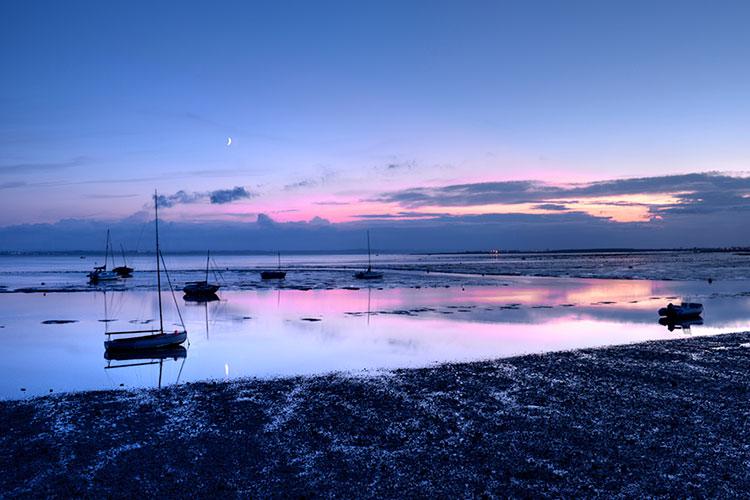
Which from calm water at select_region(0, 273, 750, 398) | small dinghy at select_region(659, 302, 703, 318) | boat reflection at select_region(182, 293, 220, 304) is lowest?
boat reflection at select_region(182, 293, 220, 304)

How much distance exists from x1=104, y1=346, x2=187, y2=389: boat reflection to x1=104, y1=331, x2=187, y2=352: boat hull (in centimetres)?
21

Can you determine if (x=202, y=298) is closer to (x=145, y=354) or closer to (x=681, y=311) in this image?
(x=145, y=354)

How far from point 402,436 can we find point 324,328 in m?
22.9

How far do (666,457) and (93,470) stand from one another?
13.3m

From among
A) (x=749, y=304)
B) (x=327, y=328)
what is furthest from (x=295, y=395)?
(x=749, y=304)

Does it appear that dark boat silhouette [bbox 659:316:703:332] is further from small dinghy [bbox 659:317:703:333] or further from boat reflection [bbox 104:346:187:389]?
boat reflection [bbox 104:346:187:389]

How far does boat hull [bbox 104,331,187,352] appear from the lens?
1119 inches

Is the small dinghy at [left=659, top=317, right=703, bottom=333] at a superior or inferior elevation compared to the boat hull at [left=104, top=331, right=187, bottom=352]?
inferior

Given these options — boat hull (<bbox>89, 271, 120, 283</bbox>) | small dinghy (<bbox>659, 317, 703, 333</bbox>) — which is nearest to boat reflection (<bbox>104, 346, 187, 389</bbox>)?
small dinghy (<bbox>659, 317, 703, 333</bbox>)

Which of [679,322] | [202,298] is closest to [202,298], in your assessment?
[202,298]

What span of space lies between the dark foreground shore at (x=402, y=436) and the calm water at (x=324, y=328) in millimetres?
4428

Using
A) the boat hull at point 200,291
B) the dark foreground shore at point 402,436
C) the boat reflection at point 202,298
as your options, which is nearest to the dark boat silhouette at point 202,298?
the boat reflection at point 202,298

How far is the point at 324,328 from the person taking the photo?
→ 3688 cm

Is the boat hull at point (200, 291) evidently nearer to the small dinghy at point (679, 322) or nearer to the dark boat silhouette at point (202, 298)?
the dark boat silhouette at point (202, 298)
